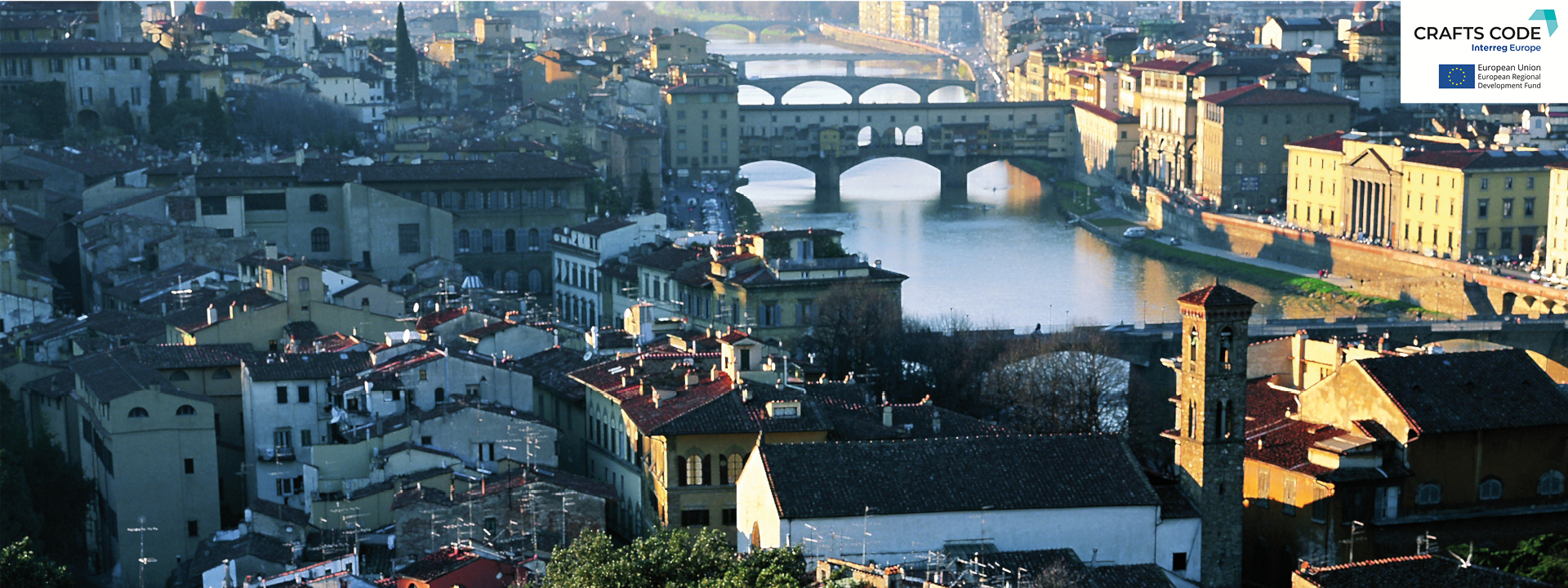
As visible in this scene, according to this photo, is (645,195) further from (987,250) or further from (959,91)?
(959,91)

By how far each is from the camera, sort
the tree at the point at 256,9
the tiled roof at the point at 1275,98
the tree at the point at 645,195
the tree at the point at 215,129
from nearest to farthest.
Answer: the tree at the point at 215,129, the tree at the point at 645,195, the tiled roof at the point at 1275,98, the tree at the point at 256,9

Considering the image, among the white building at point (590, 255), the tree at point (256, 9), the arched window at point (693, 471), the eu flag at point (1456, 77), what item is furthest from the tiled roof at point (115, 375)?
the tree at point (256, 9)

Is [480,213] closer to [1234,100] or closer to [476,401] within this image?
[476,401]

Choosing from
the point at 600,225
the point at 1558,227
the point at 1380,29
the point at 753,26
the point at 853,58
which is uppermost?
the point at 1380,29

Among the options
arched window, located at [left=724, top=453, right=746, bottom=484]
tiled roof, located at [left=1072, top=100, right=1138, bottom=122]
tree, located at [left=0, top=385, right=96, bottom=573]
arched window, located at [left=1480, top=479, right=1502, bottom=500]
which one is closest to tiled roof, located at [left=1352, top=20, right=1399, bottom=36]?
tiled roof, located at [left=1072, top=100, right=1138, bottom=122]

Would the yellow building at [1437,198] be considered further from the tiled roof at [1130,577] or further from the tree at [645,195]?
the tiled roof at [1130,577]

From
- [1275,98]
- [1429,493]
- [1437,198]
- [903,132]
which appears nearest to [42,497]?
[1429,493]

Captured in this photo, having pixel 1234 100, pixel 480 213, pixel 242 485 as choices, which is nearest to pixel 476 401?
pixel 242 485
